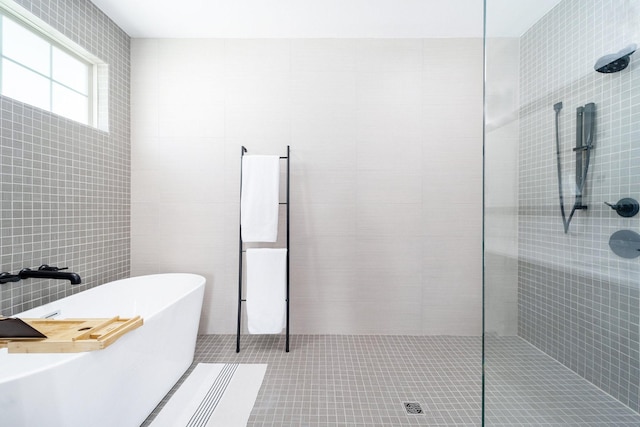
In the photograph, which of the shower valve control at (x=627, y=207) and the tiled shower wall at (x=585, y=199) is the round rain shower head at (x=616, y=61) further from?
the shower valve control at (x=627, y=207)

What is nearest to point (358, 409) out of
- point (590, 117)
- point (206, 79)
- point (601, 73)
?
point (590, 117)

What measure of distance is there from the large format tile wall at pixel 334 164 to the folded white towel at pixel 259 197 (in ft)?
0.78

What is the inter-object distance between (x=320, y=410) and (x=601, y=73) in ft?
6.11

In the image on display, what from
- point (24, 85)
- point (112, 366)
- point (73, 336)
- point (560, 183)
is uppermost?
point (24, 85)

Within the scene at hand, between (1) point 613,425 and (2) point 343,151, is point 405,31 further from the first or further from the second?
(1) point 613,425

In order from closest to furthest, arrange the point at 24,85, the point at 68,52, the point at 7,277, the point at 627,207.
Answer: the point at 627,207 → the point at 7,277 → the point at 24,85 → the point at 68,52

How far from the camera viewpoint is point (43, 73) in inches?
77.0

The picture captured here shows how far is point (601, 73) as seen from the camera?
0.89 m

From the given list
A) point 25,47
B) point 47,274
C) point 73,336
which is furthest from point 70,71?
point 73,336

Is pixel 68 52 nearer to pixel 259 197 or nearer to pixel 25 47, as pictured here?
pixel 25 47

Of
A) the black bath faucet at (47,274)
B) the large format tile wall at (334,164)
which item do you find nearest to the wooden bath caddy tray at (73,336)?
the black bath faucet at (47,274)

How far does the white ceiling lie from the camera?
2.16m

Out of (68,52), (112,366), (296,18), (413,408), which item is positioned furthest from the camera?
(296,18)

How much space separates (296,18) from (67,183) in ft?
6.51
